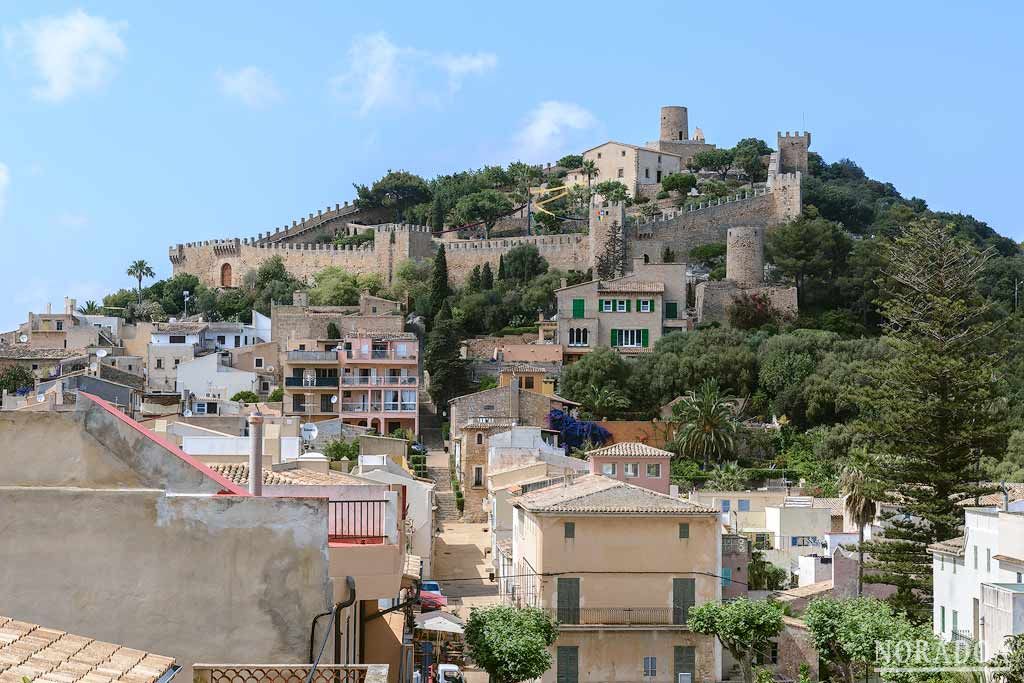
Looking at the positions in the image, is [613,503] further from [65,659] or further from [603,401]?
[603,401]

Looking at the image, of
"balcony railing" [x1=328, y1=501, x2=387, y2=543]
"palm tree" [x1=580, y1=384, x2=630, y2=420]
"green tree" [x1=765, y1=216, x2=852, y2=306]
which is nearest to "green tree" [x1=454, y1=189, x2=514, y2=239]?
"green tree" [x1=765, y1=216, x2=852, y2=306]

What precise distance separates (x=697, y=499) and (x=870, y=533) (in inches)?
234

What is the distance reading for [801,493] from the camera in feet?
150

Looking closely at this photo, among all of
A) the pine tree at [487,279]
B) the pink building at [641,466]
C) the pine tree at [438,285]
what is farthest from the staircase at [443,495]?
the pine tree at [487,279]

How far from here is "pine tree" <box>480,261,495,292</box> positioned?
70.9 meters

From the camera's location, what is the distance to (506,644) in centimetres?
2378

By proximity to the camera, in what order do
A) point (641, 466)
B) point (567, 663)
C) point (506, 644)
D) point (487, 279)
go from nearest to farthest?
point (506, 644), point (567, 663), point (641, 466), point (487, 279)

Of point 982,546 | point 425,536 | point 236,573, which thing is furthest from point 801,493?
point 236,573

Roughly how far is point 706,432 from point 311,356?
15.8 metres

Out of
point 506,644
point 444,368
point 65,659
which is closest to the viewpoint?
point 65,659

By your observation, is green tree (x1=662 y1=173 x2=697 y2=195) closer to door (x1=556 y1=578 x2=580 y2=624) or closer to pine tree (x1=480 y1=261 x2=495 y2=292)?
pine tree (x1=480 y1=261 x2=495 y2=292)

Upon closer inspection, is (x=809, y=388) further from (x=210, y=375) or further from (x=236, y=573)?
(x=236, y=573)

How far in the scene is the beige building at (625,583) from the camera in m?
28.1

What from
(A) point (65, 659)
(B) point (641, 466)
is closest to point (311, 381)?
(B) point (641, 466)
